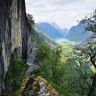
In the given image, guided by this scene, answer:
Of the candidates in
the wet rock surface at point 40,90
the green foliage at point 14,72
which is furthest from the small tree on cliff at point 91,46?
the green foliage at point 14,72

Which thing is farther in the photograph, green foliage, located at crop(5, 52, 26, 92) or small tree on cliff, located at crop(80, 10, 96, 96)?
green foliage, located at crop(5, 52, 26, 92)

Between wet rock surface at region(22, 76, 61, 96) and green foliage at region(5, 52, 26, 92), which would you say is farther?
green foliage at region(5, 52, 26, 92)

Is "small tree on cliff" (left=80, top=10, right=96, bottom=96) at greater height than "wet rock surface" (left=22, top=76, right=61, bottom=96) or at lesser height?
greater

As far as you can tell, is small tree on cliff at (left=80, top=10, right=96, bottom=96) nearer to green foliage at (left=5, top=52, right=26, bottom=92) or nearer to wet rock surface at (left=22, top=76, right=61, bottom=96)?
wet rock surface at (left=22, top=76, right=61, bottom=96)

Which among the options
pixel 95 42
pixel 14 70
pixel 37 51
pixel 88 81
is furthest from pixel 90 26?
pixel 37 51

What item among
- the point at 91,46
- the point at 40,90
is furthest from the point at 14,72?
the point at 91,46

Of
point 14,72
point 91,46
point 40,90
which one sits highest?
point 91,46

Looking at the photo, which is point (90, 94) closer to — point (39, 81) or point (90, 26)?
point (39, 81)

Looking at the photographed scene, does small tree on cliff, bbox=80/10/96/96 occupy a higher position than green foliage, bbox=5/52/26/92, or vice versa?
small tree on cliff, bbox=80/10/96/96

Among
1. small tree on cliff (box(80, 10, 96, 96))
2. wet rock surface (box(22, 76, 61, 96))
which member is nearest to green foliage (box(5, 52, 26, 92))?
wet rock surface (box(22, 76, 61, 96))

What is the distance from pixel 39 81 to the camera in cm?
2645

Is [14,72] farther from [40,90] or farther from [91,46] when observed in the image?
[91,46]

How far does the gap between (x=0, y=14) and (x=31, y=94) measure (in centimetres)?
2245

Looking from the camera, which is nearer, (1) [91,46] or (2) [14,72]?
(1) [91,46]
